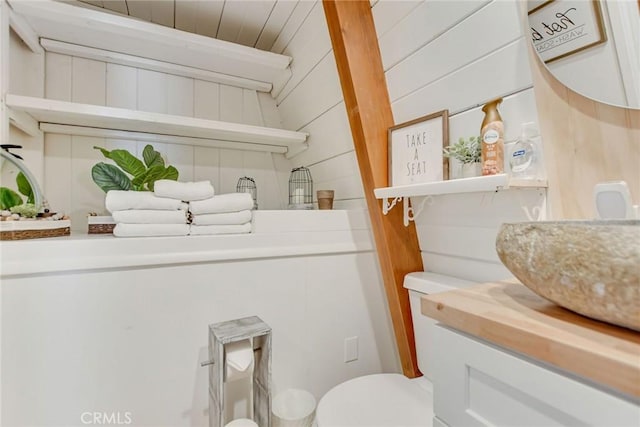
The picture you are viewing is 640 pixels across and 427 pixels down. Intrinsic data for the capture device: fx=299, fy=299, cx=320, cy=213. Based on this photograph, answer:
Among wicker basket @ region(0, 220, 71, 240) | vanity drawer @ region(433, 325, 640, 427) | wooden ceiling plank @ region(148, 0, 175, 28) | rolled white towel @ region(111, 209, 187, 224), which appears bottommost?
vanity drawer @ region(433, 325, 640, 427)

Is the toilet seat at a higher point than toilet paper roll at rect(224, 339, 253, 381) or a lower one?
lower

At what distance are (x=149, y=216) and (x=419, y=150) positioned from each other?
3.18 feet

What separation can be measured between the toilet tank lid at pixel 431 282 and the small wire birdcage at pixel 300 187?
72 centimetres

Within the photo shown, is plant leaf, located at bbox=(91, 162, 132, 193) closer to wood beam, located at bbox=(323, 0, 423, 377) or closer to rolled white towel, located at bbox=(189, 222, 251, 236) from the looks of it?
rolled white towel, located at bbox=(189, 222, 251, 236)

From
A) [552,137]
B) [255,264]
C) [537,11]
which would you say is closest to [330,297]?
[255,264]

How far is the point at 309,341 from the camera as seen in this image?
127 cm

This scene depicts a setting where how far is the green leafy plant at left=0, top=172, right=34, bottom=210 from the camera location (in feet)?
3.36

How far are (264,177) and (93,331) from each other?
3.96ft

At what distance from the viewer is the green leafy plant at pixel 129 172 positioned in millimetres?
1162

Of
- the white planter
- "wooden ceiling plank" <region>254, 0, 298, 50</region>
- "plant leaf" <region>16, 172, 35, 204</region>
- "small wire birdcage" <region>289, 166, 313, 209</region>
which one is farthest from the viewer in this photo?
"small wire birdcage" <region>289, 166, 313, 209</region>

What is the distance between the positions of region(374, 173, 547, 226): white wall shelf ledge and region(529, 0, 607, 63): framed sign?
30 cm

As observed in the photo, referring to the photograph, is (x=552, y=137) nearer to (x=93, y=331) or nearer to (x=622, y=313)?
(x=622, y=313)

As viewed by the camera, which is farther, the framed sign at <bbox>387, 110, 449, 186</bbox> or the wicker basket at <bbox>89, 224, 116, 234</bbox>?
the wicker basket at <bbox>89, 224, 116, 234</bbox>

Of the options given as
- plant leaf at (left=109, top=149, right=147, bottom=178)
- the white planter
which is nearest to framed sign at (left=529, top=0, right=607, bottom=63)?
the white planter
